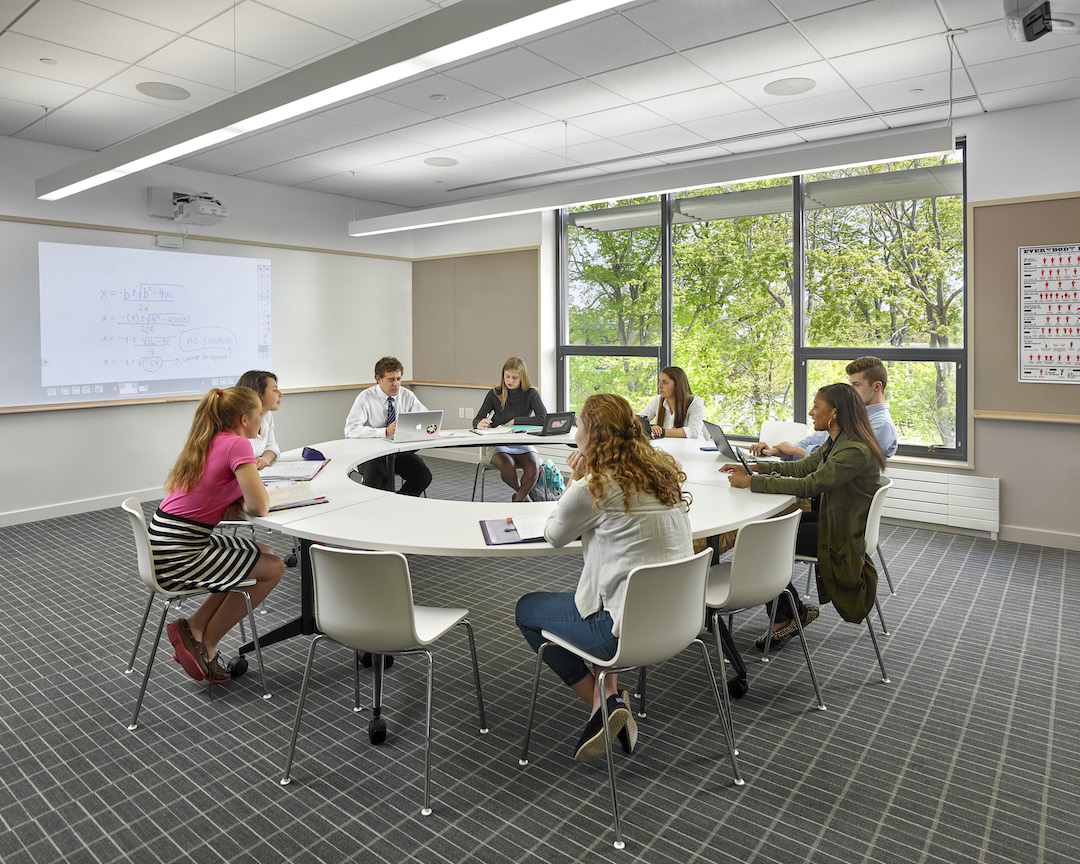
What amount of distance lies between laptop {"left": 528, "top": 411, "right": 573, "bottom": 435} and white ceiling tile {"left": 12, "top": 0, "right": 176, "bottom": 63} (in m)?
3.17

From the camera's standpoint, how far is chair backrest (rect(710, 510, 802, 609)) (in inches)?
101

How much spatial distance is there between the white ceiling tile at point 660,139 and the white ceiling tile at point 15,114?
4.19 metres

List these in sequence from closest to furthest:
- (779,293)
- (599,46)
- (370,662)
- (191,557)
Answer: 1. (191,557)
2. (370,662)
3. (599,46)
4. (779,293)

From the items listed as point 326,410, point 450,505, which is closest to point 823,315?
point 450,505

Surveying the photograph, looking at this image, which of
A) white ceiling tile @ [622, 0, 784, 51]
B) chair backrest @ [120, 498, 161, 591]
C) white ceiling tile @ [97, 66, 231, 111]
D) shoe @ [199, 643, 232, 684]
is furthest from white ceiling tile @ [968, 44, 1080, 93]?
shoe @ [199, 643, 232, 684]

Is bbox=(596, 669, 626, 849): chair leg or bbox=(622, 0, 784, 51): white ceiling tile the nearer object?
bbox=(596, 669, 626, 849): chair leg

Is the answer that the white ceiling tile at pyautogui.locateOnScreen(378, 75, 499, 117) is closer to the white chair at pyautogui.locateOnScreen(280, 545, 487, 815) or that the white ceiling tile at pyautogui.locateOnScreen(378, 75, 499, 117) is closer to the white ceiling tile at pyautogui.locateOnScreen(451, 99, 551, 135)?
the white ceiling tile at pyautogui.locateOnScreen(451, 99, 551, 135)

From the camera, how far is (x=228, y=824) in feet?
7.07

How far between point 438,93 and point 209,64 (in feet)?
4.43

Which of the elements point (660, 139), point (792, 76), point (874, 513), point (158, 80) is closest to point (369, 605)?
point (874, 513)

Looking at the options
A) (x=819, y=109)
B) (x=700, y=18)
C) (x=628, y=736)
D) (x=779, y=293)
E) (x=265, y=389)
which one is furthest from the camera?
(x=779, y=293)

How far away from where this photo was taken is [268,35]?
149 inches

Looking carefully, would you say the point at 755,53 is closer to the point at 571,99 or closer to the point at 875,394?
the point at 571,99

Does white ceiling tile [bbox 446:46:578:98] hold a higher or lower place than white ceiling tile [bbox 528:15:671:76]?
higher
